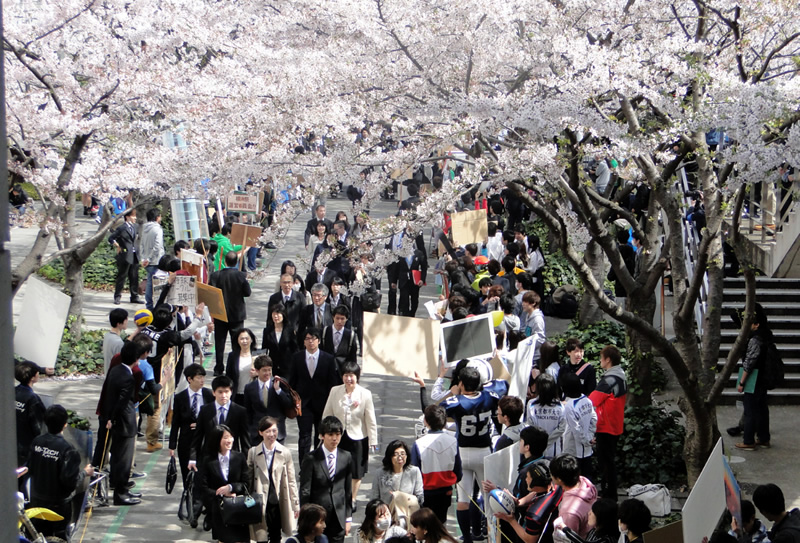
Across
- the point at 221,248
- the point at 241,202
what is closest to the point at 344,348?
the point at 221,248

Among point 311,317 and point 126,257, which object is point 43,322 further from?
point 126,257

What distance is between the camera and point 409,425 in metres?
13.0

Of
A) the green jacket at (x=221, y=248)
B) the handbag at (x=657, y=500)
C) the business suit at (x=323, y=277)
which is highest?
the green jacket at (x=221, y=248)

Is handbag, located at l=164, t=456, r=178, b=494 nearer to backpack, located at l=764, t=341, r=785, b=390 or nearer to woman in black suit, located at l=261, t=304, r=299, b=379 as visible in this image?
woman in black suit, located at l=261, t=304, r=299, b=379

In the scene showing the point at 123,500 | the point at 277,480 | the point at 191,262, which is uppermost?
the point at 191,262

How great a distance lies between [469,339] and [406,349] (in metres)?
0.70

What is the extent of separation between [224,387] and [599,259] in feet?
25.4

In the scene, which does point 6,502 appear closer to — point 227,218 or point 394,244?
point 394,244

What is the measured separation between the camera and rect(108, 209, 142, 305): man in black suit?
18.3 meters

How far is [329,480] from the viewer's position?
8.72 meters

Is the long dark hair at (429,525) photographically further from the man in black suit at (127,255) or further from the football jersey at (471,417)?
the man in black suit at (127,255)

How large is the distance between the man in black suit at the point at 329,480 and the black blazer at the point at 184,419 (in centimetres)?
174

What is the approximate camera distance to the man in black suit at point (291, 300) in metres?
13.4

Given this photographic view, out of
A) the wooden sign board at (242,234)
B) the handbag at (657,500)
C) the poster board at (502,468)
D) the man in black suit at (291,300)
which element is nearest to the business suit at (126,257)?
the wooden sign board at (242,234)
